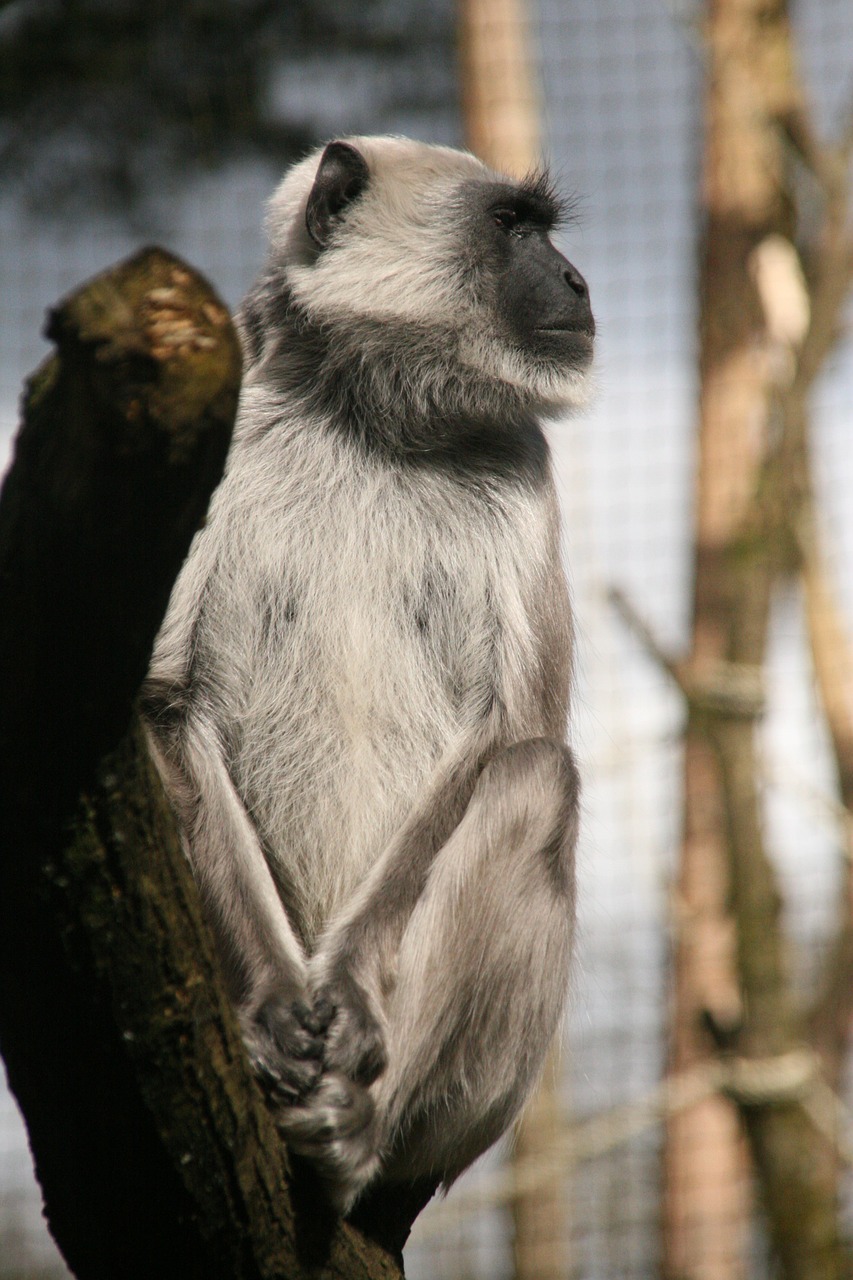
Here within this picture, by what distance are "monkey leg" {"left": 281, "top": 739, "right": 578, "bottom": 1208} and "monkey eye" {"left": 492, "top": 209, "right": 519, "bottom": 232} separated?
1679 mm

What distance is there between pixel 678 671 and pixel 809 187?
A: 2.47 metres

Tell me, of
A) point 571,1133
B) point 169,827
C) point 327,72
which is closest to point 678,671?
point 571,1133

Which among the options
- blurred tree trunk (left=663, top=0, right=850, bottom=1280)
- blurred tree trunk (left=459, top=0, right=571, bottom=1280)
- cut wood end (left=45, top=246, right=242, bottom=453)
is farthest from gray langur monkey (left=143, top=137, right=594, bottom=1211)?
blurred tree trunk (left=459, top=0, right=571, bottom=1280)

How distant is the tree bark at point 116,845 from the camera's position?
1.83 metres

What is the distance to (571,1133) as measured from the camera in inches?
283

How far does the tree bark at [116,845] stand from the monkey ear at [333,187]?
2146 mm

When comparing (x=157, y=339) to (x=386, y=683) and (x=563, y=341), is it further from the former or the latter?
(x=563, y=341)

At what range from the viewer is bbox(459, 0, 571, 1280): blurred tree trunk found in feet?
23.3

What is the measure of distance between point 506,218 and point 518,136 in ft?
11.7

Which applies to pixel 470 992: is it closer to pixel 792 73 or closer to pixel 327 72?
pixel 792 73

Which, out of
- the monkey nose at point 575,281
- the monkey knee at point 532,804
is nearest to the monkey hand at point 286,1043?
the monkey knee at point 532,804

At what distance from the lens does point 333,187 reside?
13.0 ft

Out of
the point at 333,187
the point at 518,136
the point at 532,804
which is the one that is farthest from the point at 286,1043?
the point at 518,136

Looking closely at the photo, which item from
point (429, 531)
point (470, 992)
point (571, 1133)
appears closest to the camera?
point (470, 992)
